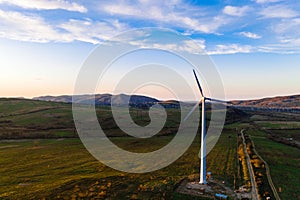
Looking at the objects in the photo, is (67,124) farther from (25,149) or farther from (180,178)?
(180,178)

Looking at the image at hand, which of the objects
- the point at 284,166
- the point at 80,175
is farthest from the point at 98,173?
the point at 284,166

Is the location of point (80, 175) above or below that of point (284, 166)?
above

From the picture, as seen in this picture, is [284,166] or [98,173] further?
[284,166]

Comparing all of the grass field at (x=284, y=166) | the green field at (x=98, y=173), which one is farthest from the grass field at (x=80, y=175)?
the grass field at (x=284, y=166)

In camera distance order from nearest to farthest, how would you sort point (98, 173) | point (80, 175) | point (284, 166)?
point (80, 175)
point (98, 173)
point (284, 166)

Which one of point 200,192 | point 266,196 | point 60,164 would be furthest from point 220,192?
point 60,164

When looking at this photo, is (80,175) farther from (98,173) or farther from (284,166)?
(284,166)

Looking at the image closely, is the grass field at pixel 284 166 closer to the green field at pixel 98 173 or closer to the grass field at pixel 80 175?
the green field at pixel 98 173

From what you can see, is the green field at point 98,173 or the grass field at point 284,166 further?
the grass field at point 284,166

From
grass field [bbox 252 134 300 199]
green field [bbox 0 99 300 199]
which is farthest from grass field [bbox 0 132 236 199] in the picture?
grass field [bbox 252 134 300 199]

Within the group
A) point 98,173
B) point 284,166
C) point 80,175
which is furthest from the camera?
point 284,166

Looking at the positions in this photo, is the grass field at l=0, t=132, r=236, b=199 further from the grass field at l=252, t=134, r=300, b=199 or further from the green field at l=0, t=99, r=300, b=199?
the grass field at l=252, t=134, r=300, b=199

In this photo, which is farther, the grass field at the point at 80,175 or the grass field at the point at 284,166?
the grass field at the point at 284,166
